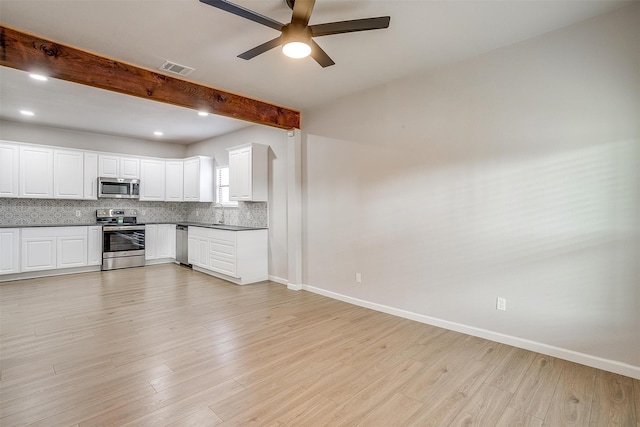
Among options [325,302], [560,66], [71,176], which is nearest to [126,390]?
[325,302]

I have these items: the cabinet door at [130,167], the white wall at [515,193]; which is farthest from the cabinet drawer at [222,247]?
the cabinet door at [130,167]

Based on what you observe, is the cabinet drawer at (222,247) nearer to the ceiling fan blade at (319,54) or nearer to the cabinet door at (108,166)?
the cabinet door at (108,166)

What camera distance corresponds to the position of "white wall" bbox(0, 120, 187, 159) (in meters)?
5.74

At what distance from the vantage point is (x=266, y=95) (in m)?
4.28

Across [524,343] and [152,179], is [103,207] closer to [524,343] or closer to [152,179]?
[152,179]

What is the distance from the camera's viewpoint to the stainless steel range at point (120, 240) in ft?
20.4

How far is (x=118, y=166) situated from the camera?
21.6ft

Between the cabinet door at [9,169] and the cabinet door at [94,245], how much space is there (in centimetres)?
128

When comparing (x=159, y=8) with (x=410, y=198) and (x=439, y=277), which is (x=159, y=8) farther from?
(x=439, y=277)

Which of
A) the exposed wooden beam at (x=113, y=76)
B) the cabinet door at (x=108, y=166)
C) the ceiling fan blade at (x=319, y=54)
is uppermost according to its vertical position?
the exposed wooden beam at (x=113, y=76)

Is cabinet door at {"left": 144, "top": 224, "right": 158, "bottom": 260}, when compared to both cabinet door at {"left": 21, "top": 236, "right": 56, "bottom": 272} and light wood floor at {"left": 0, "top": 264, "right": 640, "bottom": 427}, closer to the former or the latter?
cabinet door at {"left": 21, "top": 236, "right": 56, "bottom": 272}

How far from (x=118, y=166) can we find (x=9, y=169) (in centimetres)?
164

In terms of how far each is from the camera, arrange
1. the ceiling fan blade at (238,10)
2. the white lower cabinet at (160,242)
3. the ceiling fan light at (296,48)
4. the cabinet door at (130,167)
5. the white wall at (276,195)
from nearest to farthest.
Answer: the ceiling fan blade at (238,10)
the ceiling fan light at (296,48)
the white wall at (276,195)
the cabinet door at (130,167)
the white lower cabinet at (160,242)

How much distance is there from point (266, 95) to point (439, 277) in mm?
3186
